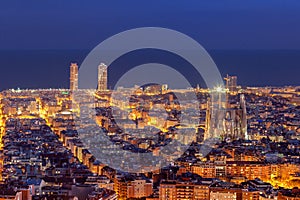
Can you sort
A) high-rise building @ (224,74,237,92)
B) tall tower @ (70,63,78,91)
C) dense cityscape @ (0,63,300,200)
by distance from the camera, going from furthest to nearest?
tall tower @ (70,63,78,91), high-rise building @ (224,74,237,92), dense cityscape @ (0,63,300,200)

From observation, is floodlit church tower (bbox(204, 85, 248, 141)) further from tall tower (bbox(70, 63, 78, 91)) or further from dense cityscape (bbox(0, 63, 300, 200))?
tall tower (bbox(70, 63, 78, 91))

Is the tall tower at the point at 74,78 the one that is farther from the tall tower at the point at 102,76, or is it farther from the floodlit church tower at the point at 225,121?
the floodlit church tower at the point at 225,121

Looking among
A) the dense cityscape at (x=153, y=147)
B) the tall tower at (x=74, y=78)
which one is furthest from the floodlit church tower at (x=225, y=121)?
the tall tower at (x=74, y=78)

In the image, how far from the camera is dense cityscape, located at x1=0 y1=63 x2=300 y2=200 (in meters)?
8.55

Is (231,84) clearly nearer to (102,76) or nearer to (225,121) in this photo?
(102,76)

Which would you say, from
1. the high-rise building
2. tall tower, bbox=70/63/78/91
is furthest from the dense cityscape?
tall tower, bbox=70/63/78/91

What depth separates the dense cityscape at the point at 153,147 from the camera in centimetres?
855

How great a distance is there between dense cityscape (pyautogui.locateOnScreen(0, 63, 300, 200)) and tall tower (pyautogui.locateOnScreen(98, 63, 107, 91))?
0.10ft

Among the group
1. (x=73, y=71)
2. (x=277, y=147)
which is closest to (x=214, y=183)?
(x=277, y=147)

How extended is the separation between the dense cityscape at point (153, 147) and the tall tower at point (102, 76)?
0.10 ft

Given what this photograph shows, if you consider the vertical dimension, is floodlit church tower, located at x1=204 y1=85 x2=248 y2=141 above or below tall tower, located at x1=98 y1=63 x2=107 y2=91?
below

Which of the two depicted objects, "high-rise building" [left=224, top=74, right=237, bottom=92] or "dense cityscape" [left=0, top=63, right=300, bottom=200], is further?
"high-rise building" [left=224, top=74, right=237, bottom=92]

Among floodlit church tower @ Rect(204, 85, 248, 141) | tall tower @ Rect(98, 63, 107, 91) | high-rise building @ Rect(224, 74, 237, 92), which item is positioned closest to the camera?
floodlit church tower @ Rect(204, 85, 248, 141)

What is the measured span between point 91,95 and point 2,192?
12791mm
